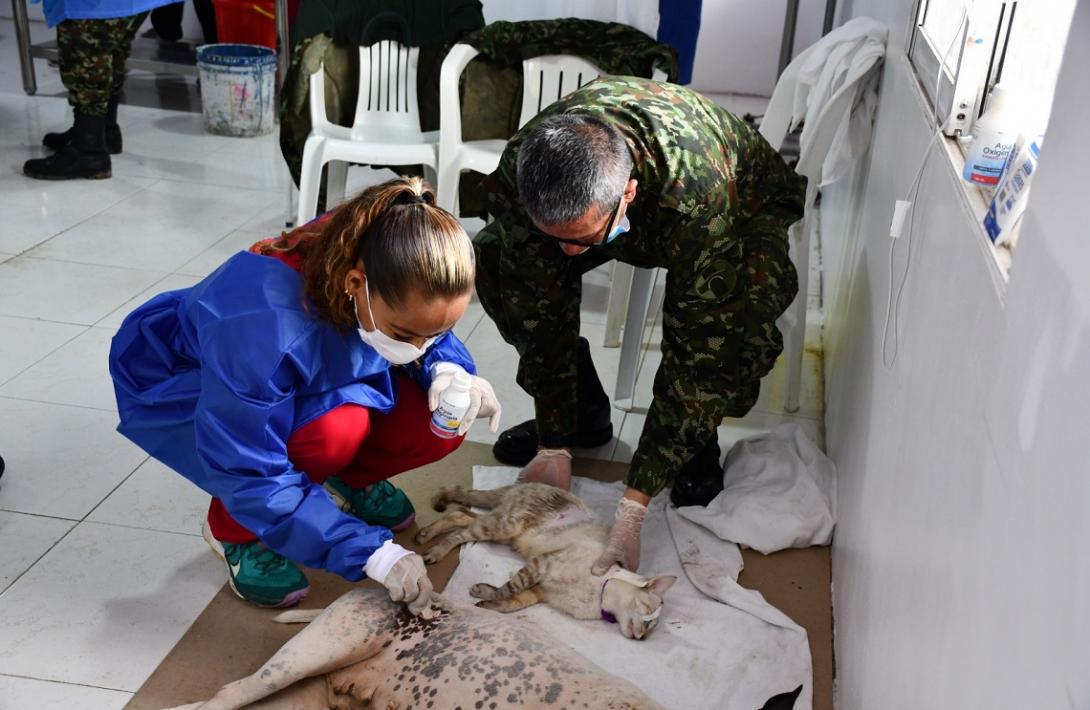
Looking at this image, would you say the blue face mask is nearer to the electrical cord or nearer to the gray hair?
the gray hair

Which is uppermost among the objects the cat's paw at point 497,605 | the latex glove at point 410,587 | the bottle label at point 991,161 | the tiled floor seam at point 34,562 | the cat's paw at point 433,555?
the bottle label at point 991,161

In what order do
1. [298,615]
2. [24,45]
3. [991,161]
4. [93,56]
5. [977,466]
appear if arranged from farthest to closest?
1. [24,45]
2. [93,56]
3. [298,615]
4. [991,161]
5. [977,466]

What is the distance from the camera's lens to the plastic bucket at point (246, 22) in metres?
5.21

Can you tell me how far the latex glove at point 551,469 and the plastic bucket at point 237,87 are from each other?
3.11 meters

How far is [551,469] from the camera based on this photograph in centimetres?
240

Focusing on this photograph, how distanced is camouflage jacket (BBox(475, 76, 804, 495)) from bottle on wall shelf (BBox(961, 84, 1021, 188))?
2.13ft

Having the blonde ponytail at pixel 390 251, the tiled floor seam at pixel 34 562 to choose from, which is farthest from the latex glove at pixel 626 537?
the tiled floor seam at pixel 34 562

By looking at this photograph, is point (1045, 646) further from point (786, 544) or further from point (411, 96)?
point (411, 96)

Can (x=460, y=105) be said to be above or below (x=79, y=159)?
above

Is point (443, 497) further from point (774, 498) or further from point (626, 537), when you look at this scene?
point (774, 498)

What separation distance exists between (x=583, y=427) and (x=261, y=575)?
0.97 m

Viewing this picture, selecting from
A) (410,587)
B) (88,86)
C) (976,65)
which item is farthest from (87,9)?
(976,65)

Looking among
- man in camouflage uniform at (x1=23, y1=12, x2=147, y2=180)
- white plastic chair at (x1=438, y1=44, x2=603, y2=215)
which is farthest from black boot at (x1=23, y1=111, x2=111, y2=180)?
white plastic chair at (x1=438, y1=44, x2=603, y2=215)

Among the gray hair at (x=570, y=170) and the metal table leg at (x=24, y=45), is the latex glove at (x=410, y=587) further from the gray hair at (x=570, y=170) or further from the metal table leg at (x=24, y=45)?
the metal table leg at (x=24, y=45)
